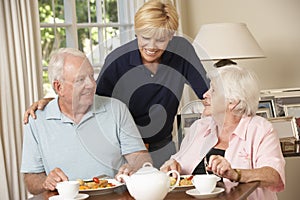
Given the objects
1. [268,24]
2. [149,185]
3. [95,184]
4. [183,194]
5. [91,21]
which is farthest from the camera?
[268,24]

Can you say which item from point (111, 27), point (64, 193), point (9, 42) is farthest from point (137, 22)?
point (111, 27)

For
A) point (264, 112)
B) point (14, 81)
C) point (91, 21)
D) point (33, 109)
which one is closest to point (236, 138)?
point (33, 109)

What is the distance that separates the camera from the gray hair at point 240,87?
2.65 metres

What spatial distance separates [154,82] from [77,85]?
0.99 feet

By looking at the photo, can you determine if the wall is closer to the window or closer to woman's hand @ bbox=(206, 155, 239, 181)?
the window

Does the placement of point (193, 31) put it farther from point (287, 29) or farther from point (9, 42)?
point (9, 42)

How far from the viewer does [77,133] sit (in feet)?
8.51

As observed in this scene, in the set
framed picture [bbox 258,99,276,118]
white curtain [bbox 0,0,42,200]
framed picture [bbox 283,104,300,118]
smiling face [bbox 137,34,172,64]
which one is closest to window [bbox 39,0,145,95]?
white curtain [bbox 0,0,42,200]

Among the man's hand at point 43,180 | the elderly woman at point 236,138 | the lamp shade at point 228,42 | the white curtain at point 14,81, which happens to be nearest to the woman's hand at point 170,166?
the elderly woman at point 236,138

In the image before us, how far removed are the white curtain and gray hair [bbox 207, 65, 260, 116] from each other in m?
1.06

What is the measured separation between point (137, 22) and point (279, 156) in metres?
0.68

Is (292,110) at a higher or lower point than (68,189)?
lower

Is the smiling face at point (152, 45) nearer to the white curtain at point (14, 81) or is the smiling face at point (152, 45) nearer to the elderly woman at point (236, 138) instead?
the elderly woman at point (236, 138)

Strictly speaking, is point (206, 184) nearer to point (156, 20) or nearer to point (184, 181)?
point (184, 181)
